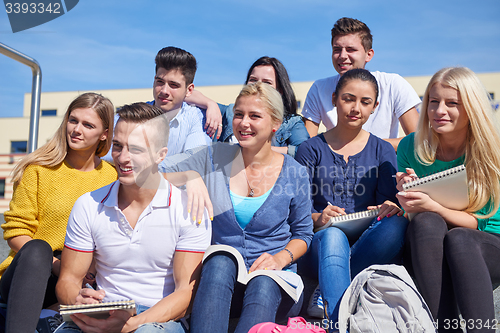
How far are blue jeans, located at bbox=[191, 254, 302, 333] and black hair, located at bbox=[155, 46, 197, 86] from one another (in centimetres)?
178

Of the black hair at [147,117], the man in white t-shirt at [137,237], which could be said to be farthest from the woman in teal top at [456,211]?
the black hair at [147,117]

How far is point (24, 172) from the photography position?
7.49ft

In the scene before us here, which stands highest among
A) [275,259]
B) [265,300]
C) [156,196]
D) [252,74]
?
[252,74]

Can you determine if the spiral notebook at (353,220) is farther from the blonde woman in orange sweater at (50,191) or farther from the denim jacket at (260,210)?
the blonde woman in orange sweater at (50,191)

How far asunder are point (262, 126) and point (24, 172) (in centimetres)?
137

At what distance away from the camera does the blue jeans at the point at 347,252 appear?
6.65 feet

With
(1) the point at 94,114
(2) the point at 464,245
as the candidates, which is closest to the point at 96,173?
(1) the point at 94,114

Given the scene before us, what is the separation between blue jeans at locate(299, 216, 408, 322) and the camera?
2.03 metres

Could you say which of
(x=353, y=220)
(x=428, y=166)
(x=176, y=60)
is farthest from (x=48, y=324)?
(x=428, y=166)

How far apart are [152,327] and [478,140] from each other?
6.42 feet

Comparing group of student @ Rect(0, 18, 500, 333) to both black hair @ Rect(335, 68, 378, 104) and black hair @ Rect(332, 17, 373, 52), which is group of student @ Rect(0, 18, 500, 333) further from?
black hair @ Rect(332, 17, 373, 52)

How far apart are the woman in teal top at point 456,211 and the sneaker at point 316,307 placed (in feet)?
1.72

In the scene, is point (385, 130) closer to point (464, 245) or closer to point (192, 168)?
point (464, 245)

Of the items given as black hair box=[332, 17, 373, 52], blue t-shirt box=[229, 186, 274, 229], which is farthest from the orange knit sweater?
black hair box=[332, 17, 373, 52]
